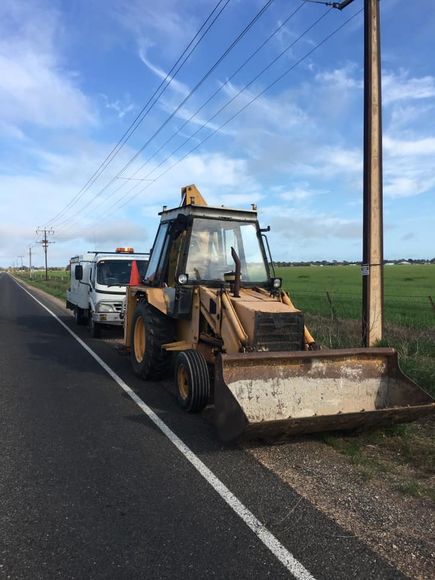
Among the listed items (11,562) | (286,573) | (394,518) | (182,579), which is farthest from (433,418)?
(11,562)

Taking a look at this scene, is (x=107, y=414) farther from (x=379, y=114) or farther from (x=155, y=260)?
(x=379, y=114)

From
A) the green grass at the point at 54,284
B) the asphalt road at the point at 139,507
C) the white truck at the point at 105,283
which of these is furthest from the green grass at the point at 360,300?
the green grass at the point at 54,284

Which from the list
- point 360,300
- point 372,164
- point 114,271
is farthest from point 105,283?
point 360,300

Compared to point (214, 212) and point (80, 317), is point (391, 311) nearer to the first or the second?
point (80, 317)

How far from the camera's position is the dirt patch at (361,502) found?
334 cm

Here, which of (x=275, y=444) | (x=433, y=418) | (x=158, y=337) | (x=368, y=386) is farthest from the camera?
(x=158, y=337)

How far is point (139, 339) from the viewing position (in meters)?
8.91

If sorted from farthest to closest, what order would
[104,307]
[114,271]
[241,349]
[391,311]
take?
1. [391,311]
2. [114,271]
3. [104,307]
4. [241,349]

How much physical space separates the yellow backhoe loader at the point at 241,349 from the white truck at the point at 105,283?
466 centimetres

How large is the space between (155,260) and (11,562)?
232 inches

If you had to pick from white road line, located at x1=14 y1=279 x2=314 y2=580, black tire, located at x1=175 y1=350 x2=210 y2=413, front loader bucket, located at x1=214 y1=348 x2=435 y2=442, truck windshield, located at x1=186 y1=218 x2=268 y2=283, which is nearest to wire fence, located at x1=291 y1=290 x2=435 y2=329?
truck windshield, located at x1=186 y1=218 x2=268 y2=283

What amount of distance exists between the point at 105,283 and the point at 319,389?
9.38 meters

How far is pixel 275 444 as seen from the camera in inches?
207

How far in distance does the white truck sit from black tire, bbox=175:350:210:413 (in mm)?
7297
